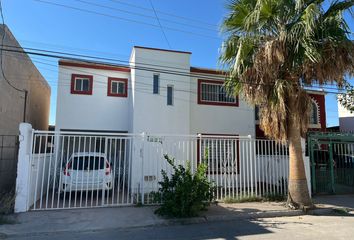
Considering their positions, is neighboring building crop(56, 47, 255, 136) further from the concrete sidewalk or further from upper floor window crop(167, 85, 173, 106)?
the concrete sidewalk

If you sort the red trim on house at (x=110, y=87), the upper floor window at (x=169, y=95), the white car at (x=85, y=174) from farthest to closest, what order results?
the red trim on house at (x=110, y=87), the upper floor window at (x=169, y=95), the white car at (x=85, y=174)

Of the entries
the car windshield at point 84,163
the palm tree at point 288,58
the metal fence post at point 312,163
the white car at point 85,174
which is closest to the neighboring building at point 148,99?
the car windshield at point 84,163

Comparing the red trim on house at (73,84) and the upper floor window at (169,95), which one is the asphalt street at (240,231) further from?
the red trim on house at (73,84)

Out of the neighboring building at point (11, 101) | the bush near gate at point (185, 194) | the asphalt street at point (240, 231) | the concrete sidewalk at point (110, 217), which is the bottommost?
the asphalt street at point (240, 231)

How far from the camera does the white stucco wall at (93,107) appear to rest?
1495cm

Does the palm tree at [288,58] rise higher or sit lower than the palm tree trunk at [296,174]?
higher

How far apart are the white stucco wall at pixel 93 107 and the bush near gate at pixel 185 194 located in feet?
22.8

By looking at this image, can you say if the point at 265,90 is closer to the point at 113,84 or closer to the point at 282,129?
the point at 282,129

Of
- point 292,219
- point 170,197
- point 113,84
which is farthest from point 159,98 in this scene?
point 292,219

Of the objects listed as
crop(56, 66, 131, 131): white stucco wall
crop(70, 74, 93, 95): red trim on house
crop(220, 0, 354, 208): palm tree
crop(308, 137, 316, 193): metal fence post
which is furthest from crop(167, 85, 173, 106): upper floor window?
crop(308, 137, 316, 193): metal fence post

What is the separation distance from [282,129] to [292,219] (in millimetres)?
2780

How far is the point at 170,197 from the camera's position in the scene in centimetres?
875

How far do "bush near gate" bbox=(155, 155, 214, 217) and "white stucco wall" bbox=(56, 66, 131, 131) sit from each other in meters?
6.95

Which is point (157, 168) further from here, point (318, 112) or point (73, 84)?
point (318, 112)
